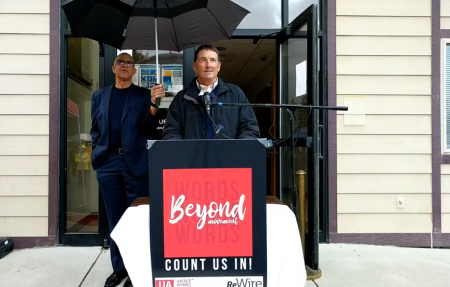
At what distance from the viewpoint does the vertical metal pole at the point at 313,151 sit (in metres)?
2.79

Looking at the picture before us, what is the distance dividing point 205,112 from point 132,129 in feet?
2.01

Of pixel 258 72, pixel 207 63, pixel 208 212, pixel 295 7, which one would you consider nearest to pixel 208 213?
pixel 208 212

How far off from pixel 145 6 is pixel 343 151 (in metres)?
2.20

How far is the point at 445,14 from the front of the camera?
3.61 metres

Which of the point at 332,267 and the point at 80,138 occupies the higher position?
the point at 80,138

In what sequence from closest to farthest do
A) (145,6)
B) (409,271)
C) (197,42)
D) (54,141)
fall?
(145,6)
(197,42)
(409,271)
(54,141)

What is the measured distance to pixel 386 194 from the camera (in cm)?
358

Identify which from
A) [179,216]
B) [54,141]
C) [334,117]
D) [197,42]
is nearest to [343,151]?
[334,117]

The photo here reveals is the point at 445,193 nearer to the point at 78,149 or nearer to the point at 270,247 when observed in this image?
the point at 270,247

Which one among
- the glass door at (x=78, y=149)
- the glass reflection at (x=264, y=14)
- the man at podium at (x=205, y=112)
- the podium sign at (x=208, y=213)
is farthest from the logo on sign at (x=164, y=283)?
the glass reflection at (x=264, y=14)

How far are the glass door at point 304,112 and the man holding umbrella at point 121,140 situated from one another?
98cm

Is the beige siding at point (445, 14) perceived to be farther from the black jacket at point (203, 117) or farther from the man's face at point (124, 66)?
the man's face at point (124, 66)

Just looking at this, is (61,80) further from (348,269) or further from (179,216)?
(348,269)

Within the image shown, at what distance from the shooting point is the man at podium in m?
2.14
